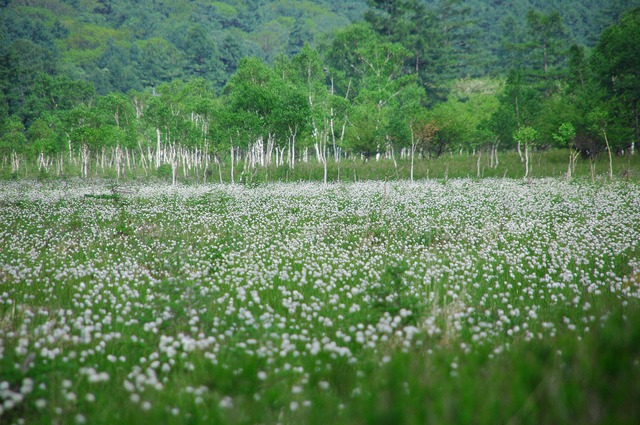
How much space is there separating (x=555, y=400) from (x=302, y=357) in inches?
106

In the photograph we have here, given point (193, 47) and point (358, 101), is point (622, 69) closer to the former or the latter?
point (358, 101)

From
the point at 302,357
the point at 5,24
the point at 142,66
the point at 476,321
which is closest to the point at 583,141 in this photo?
the point at 476,321

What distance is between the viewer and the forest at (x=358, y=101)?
3581 cm

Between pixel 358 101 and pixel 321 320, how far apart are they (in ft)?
161

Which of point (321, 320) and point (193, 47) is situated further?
point (193, 47)

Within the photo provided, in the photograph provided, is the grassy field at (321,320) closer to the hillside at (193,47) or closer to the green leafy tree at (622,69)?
the green leafy tree at (622,69)

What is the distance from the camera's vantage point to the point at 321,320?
4.64 m

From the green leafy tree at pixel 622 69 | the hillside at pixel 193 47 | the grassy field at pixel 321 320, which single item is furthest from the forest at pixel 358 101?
the grassy field at pixel 321 320

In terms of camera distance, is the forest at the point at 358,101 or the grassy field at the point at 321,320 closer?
the grassy field at the point at 321,320

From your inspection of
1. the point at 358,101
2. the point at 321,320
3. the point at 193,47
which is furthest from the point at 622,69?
the point at 193,47

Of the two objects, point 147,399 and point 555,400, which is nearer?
point 555,400

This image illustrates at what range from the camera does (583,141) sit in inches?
1344

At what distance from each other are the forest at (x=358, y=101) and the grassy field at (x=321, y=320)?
60.6ft

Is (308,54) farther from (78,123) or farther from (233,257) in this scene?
(233,257)
